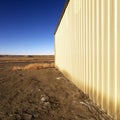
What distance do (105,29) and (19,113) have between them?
285cm

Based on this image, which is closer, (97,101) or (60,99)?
(97,101)

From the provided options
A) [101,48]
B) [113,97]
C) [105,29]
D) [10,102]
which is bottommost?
[10,102]

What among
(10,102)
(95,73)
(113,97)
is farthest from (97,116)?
(10,102)

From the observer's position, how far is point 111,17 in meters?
3.59

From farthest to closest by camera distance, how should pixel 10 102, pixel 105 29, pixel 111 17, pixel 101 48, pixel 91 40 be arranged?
pixel 10 102, pixel 91 40, pixel 101 48, pixel 105 29, pixel 111 17

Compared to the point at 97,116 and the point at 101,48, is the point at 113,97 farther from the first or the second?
the point at 101,48

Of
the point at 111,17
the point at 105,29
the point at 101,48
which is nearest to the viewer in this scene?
the point at 111,17

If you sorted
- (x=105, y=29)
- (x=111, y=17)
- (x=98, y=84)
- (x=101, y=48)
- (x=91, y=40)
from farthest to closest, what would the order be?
(x=91, y=40) < (x=98, y=84) < (x=101, y=48) < (x=105, y=29) < (x=111, y=17)

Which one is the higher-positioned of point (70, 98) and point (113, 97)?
point (113, 97)

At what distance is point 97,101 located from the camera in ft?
15.4

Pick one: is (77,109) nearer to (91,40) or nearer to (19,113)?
(19,113)

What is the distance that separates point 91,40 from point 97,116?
195cm

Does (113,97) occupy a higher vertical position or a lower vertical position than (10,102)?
higher

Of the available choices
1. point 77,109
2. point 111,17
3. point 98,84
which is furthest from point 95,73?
point 111,17
